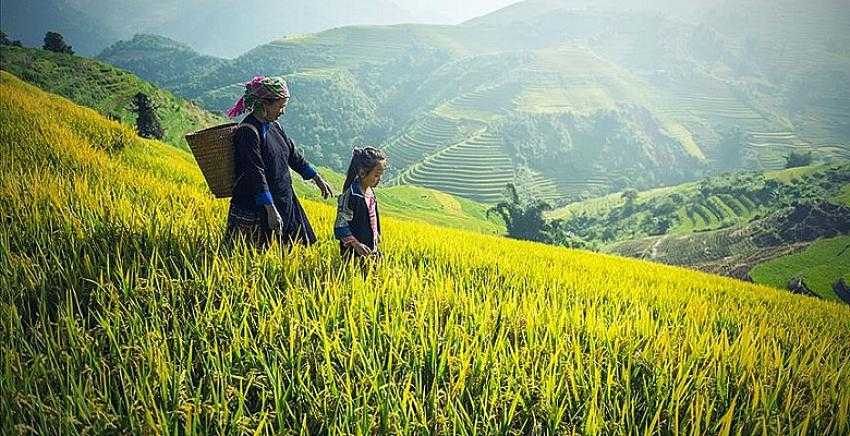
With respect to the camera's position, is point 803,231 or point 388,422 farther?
point 803,231

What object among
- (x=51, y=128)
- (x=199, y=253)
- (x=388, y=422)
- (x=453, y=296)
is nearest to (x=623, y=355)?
(x=453, y=296)

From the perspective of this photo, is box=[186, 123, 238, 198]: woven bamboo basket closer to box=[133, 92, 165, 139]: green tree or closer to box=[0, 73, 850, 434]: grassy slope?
box=[0, 73, 850, 434]: grassy slope

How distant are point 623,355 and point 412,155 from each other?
17304cm

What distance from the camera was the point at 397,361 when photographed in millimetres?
2135

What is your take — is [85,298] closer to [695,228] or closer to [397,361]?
[397,361]

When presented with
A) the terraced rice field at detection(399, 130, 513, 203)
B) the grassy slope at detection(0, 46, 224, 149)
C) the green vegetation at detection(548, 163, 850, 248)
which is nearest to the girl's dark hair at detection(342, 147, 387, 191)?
the grassy slope at detection(0, 46, 224, 149)

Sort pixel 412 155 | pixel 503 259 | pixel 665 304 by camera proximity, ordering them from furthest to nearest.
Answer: pixel 412 155 < pixel 503 259 < pixel 665 304

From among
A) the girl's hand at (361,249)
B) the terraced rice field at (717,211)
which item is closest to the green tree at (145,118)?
the girl's hand at (361,249)

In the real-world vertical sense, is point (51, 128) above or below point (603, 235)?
above

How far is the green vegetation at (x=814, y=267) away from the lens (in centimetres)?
5172

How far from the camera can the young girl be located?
138 inches

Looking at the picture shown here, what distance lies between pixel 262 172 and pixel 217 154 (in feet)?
1.19

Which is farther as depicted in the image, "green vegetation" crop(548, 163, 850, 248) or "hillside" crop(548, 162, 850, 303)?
"green vegetation" crop(548, 163, 850, 248)

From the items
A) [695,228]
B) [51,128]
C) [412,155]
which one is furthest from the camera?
[412,155]
